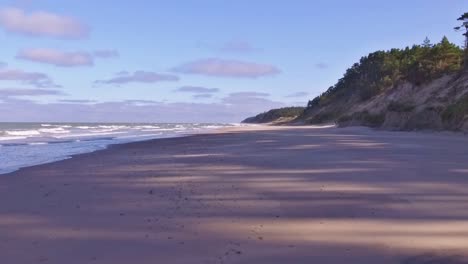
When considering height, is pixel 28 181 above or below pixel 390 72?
below

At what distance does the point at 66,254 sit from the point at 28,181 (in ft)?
27.1

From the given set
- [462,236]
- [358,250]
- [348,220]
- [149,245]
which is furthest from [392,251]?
[149,245]

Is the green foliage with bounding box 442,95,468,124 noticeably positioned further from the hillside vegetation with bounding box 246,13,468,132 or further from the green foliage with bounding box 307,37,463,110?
the green foliage with bounding box 307,37,463,110

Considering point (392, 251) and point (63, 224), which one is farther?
point (63, 224)

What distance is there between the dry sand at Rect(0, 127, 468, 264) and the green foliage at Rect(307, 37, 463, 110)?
43.9 m

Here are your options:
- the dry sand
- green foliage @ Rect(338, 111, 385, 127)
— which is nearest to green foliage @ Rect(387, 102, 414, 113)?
green foliage @ Rect(338, 111, 385, 127)

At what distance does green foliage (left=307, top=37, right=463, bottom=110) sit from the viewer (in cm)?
5616

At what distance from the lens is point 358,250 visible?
615 centimetres

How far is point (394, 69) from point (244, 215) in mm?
76264

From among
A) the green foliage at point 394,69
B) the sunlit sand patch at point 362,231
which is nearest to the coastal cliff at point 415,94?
the green foliage at point 394,69

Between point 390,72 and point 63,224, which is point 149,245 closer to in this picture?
point 63,224

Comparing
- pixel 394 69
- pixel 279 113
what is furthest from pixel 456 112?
pixel 279 113

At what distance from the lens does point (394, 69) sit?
261ft

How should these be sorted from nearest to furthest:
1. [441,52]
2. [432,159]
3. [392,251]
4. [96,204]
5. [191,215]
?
[392,251] < [191,215] < [96,204] < [432,159] < [441,52]
